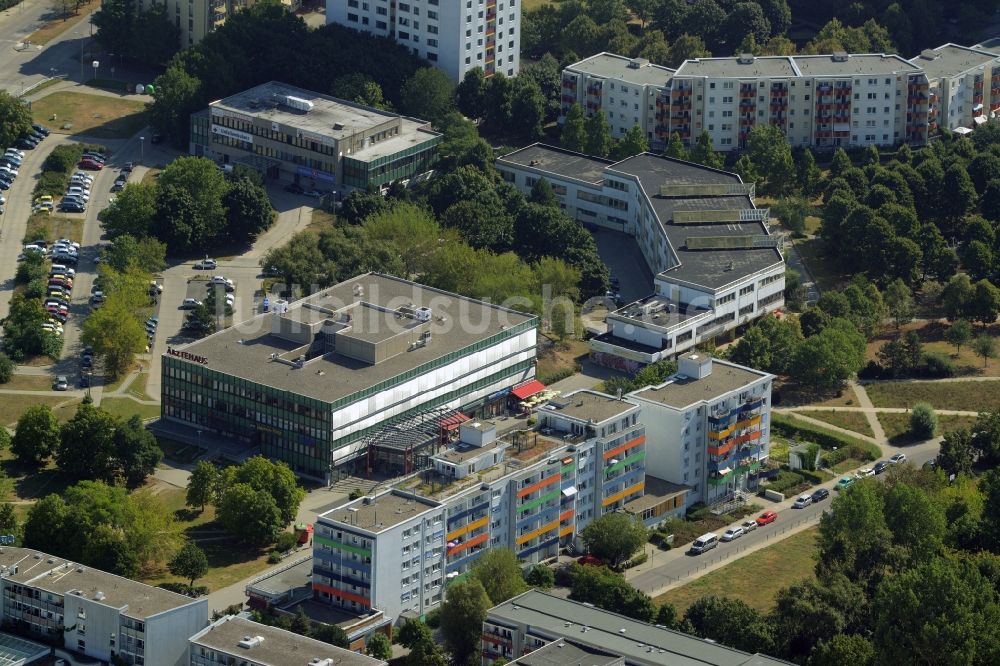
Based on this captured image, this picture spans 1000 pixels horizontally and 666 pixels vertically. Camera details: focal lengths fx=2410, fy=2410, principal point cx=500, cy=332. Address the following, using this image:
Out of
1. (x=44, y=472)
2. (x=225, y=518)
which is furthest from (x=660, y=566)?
(x=44, y=472)

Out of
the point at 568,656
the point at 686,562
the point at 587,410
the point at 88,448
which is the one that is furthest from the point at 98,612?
the point at 686,562

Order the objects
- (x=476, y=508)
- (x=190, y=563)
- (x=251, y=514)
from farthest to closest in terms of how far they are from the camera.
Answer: (x=251, y=514) → (x=476, y=508) → (x=190, y=563)

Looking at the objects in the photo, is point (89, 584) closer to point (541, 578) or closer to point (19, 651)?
point (19, 651)

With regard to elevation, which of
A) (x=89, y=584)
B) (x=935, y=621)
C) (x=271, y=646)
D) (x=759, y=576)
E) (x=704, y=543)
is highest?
(x=89, y=584)

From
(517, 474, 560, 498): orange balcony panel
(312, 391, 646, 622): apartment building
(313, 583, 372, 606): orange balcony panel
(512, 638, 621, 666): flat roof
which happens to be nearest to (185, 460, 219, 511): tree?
(312, 391, 646, 622): apartment building

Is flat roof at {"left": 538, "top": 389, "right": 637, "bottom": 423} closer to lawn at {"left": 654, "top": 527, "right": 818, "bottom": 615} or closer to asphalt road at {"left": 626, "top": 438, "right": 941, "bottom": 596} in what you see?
asphalt road at {"left": 626, "top": 438, "right": 941, "bottom": 596}

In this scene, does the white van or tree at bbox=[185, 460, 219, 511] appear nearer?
tree at bbox=[185, 460, 219, 511]

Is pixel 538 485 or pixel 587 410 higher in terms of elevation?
pixel 587 410
